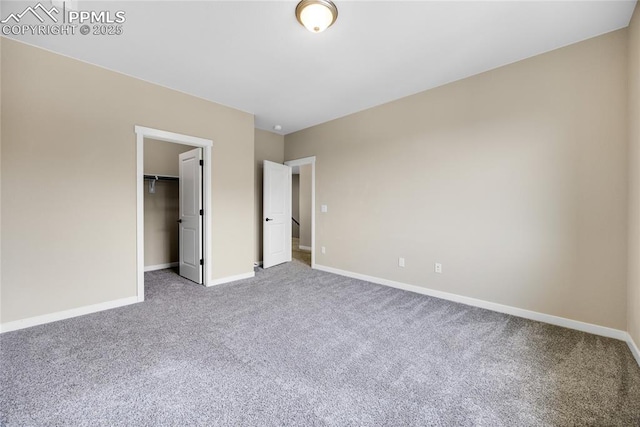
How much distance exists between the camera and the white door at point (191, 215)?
386cm

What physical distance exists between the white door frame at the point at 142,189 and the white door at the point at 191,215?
0.09 m

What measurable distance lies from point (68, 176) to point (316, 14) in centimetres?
290

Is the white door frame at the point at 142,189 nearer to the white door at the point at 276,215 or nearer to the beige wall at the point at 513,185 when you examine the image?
the white door at the point at 276,215

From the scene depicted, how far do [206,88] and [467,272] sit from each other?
4.03 meters

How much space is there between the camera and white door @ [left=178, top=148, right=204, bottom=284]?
386 cm

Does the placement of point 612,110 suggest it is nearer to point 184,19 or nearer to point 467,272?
point 467,272

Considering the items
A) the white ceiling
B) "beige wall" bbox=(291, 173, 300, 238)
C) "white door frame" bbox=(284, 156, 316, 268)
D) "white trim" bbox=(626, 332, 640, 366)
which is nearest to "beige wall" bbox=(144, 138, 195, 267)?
the white ceiling

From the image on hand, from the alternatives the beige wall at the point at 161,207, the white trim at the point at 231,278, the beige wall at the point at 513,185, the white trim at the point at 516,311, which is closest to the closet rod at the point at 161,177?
the beige wall at the point at 161,207

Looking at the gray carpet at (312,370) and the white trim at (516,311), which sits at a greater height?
the white trim at (516,311)

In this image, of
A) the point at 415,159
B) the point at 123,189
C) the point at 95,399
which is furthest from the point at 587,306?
the point at 123,189

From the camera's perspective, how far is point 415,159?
11.7 ft

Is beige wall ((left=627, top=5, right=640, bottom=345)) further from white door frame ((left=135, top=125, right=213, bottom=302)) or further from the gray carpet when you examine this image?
white door frame ((left=135, top=125, right=213, bottom=302))

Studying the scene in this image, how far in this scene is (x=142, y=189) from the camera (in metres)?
3.13

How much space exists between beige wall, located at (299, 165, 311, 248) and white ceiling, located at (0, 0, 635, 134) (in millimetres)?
3598
